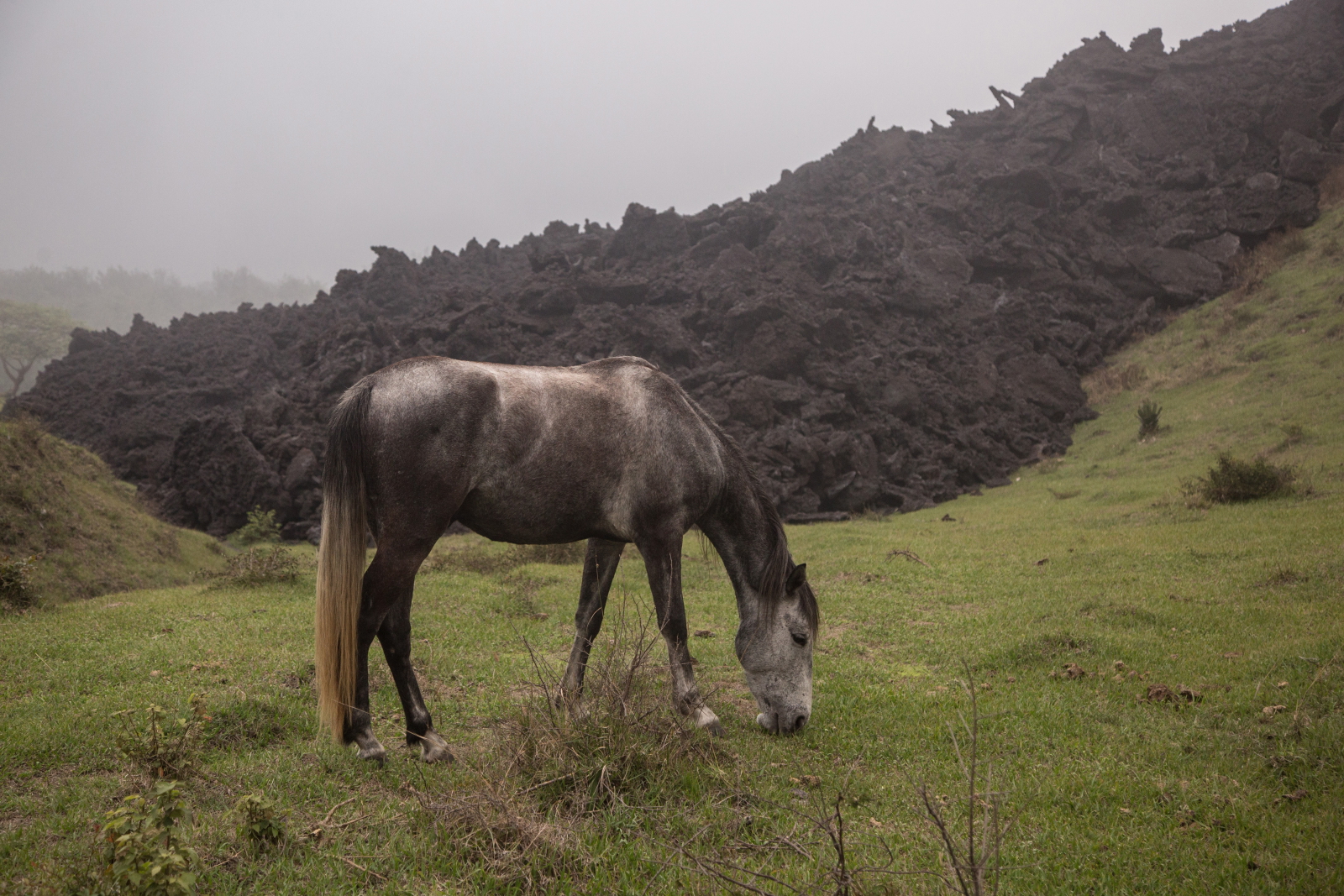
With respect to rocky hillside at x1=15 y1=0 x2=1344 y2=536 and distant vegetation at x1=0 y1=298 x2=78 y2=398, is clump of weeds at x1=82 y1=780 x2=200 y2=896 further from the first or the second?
distant vegetation at x1=0 y1=298 x2=78 y2=398

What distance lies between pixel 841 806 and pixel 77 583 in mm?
13614

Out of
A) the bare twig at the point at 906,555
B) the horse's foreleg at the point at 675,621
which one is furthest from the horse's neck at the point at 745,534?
the bare twig at the point at 906,555

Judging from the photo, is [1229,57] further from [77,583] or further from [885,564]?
[77,583]

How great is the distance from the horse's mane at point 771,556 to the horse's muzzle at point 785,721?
0.63m

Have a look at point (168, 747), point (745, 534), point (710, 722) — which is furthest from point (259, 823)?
point (745, 534)

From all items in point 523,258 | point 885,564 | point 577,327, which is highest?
point 523,258

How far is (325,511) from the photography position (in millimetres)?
4578

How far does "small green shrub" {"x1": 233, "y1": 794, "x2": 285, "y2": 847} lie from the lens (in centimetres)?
343

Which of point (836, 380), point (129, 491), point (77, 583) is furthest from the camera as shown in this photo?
point (836, 380)

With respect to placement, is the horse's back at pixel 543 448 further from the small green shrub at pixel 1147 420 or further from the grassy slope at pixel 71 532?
the small green shrub at pixel 1147 420

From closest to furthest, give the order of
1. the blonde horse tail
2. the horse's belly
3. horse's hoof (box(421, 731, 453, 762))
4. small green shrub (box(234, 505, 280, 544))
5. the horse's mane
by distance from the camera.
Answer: the blonde horse tail
horse's hoof (box(421, 731, 453, 762))
the horse's belly
the horse's mane
small green shrub (box(234, 505, 280, 544))

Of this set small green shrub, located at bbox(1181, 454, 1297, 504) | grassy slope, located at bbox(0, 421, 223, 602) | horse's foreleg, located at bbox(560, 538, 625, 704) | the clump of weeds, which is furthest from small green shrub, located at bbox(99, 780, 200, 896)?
small green shrub, located at bbox(1181, 454, 1297, 504)

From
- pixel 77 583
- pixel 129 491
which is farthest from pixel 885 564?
pixel 129 491

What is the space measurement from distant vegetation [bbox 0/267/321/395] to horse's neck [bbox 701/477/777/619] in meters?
62.1
